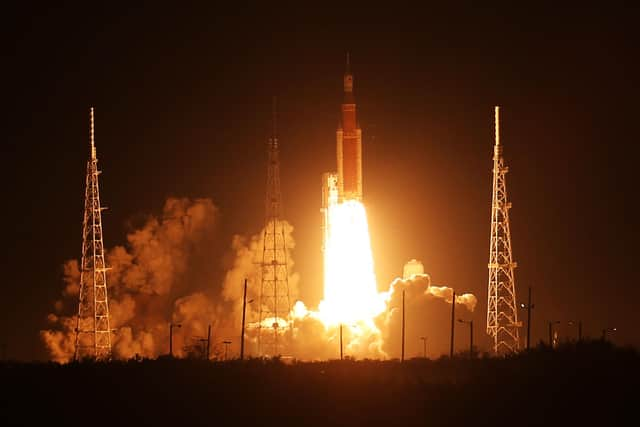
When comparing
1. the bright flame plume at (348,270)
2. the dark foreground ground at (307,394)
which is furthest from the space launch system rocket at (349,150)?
the dark foreground ground at (307,394)

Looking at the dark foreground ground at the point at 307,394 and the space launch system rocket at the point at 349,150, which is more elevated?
the space launch system rocket at the point at 349,150

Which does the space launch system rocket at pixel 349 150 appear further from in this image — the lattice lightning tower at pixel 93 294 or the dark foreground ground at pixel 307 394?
the dark foreground ground at pixel 307 394

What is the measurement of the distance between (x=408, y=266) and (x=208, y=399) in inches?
1808

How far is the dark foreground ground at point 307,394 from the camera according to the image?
6456cm

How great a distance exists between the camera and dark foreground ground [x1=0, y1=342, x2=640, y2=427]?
64.6 metres

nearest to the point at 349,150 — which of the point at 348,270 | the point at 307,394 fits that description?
the point at 348,270

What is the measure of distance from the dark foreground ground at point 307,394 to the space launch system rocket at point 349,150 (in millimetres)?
34351

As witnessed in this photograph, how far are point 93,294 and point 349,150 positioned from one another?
54.4 feet

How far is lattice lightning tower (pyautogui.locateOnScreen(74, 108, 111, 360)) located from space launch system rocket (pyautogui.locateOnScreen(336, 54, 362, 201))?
13837 mm

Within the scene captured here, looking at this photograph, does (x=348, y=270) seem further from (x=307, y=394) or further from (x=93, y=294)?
(x=307, y=394)

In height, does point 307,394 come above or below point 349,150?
below

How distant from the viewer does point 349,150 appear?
108 metres

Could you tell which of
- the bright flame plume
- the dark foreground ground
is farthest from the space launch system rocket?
the dark foreground ground

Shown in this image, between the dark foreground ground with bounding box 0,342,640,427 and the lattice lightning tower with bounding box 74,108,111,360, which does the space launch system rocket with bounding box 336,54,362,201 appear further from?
the dark foreground ground with bounding box 0,342,640,427
